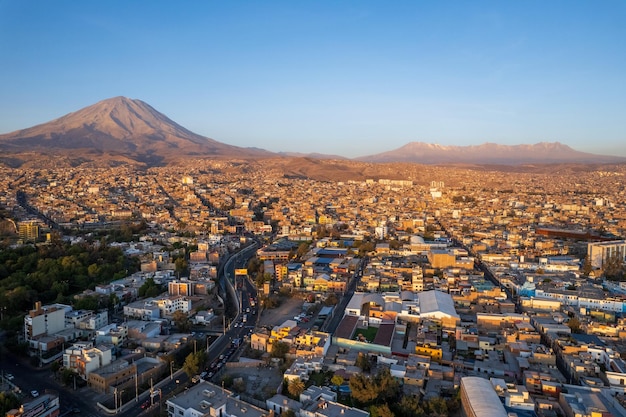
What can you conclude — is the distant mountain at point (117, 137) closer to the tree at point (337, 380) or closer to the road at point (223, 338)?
the road at point (223, 338)

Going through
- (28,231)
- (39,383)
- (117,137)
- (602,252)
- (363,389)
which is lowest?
(39,383)

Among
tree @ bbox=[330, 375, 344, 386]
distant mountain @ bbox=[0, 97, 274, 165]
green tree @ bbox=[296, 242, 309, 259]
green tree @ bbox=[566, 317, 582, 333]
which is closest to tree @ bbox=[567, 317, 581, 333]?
green tree @ bbox=[566, 317, 582, 333]

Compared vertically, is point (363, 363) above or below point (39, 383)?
above

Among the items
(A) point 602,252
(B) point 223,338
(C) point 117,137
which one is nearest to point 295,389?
(B) point 223,338

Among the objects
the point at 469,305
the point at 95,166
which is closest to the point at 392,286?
the point at 469,305

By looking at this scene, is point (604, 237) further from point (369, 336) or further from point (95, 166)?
point (95, 166)

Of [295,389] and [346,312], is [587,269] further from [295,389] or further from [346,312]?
[295,389]

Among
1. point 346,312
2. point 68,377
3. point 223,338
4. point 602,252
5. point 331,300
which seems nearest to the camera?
point 68,377
